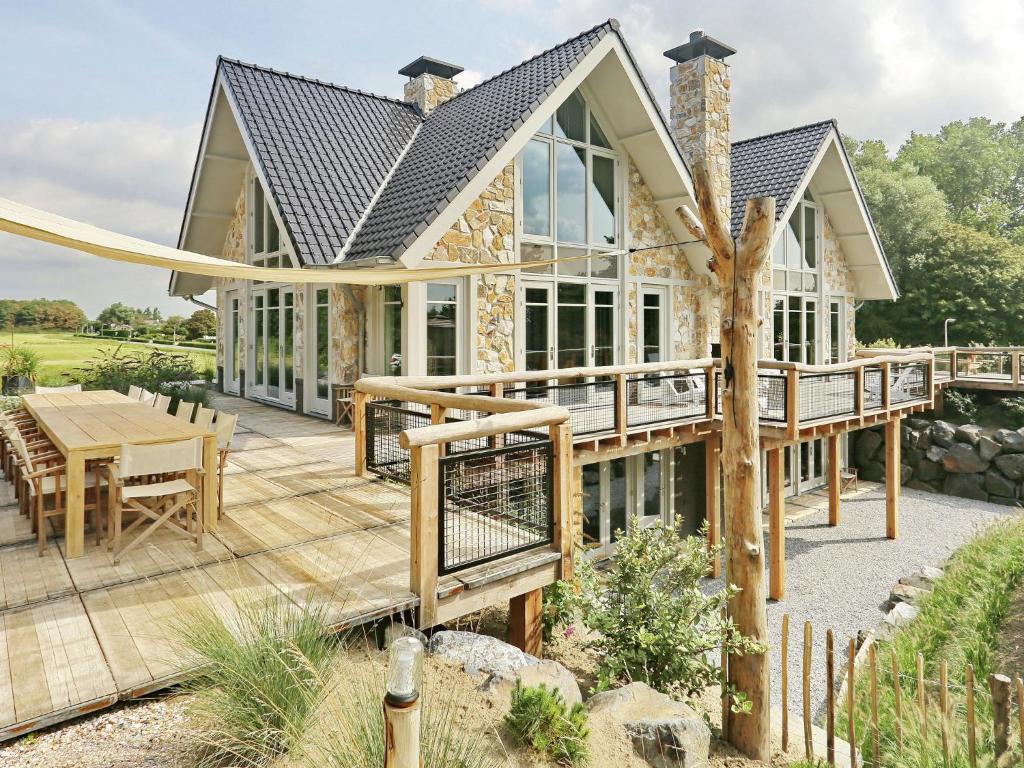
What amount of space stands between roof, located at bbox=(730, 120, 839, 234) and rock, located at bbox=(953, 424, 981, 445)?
733cm

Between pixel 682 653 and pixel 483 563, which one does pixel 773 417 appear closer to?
pixel 682 653

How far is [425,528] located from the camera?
3.78 metres

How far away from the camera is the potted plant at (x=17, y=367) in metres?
12.7

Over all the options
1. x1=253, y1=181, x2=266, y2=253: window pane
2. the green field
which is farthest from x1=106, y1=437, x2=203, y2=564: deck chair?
the green field

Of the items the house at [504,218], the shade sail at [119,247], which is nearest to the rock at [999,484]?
the house at [504,218]

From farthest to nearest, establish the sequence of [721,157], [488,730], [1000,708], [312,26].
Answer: [312,26] < [721,157] < [1000,708] < [488,730]

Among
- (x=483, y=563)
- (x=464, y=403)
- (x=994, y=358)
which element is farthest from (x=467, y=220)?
(x=994, y=358)

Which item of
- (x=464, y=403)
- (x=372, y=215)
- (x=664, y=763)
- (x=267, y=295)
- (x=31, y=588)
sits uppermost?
(x=372, y=215)

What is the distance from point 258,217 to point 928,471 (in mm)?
15886

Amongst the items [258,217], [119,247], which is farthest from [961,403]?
[119,247]

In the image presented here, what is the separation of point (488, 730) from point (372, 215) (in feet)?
27.6

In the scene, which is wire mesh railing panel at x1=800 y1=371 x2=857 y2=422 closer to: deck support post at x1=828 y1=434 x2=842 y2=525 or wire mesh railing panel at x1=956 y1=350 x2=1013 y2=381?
deck support post at x1=828 y1=434 x2=842 y2=525

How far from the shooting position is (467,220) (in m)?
9.74

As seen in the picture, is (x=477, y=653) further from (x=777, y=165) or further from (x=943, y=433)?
(x=943, y=433)
